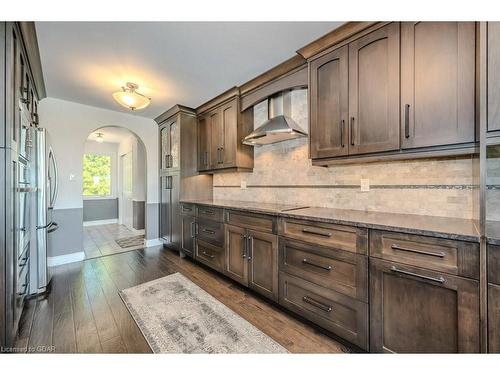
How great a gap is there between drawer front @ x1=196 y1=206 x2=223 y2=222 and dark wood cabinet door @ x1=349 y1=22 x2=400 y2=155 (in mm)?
Answer: 1674

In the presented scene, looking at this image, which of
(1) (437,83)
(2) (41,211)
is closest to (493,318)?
(1) (437,83)

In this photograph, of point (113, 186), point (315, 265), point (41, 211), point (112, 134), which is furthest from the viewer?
point (113, 186)

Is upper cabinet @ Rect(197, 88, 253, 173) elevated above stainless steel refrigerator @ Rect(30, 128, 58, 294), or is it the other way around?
upper cabinet @ Rect(197, 88, 253, 173)

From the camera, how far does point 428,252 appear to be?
123 centimetres

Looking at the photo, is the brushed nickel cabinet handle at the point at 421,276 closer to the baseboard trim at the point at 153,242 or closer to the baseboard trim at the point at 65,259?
the baseboard trim at the point at 153,242

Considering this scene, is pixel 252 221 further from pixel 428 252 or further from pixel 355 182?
pixel 428 252

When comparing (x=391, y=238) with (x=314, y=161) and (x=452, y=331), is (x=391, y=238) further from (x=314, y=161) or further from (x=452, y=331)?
(x=314, y=161)

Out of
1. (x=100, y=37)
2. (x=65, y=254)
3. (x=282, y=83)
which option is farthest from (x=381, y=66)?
(x=65, y=254)

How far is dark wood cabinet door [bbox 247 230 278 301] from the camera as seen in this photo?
2.10 metres

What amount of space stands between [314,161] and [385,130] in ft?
2.13

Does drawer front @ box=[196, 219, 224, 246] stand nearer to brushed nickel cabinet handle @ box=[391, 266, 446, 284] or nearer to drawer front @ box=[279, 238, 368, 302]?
drawer front @ box=[279, 238, 368, 302]

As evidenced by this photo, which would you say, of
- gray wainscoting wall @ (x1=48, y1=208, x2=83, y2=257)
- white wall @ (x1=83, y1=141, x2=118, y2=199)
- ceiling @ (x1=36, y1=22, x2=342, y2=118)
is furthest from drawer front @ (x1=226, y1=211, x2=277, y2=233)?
white wall @ (x1=83, y1=141, x2=118, y2=199)

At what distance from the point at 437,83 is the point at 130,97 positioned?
2.96 meters

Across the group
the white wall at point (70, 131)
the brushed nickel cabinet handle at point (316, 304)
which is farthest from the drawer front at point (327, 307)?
the white wall at point (70, 131)
